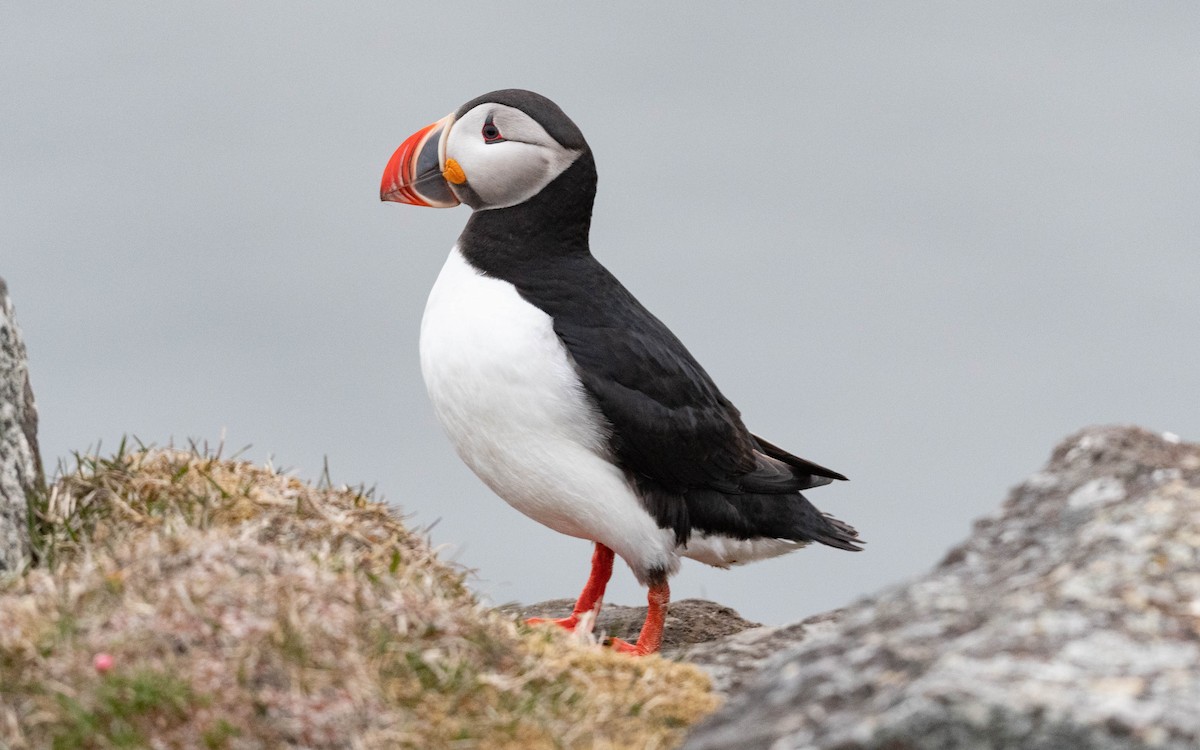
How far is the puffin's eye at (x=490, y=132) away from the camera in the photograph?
26.7 feet

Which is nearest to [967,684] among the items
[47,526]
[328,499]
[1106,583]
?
[1106,583]

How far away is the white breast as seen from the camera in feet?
24.8

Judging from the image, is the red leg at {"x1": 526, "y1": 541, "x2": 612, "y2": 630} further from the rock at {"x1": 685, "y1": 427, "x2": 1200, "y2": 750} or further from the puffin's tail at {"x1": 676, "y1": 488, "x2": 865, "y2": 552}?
the rock at {"x1": 685, "y1": 427, "x2": 1200, "y2": 750}

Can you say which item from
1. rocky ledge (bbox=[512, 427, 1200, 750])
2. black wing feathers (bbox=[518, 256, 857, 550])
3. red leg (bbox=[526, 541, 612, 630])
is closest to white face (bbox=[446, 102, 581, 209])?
black wing feathers (bbox=[518, 256, 857, 550])

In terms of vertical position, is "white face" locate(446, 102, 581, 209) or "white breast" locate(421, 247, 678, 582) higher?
"white face" locate(446, 102, 581, 209)

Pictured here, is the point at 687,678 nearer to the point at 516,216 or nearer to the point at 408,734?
the point at 408,734

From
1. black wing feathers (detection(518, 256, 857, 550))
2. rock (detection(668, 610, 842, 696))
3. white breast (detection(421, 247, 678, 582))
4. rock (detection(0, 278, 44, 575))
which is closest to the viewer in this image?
rock (detection(668, 610, 842, 696))

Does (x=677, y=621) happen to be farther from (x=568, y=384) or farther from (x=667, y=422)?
(x=568, y=384)

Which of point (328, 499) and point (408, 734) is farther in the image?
point (328, 499)

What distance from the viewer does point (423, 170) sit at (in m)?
8.41

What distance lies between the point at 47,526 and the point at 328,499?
1.24 m

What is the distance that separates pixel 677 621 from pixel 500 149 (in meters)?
2.90

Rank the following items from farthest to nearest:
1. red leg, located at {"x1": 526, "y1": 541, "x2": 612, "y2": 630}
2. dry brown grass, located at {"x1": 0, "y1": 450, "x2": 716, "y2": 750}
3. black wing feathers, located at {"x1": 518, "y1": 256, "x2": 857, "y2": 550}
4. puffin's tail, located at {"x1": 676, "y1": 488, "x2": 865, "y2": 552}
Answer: red leg, located at {"x1": 526, "y1": 541, "x2": 612, "y2": 630} → puffin's tail, located at {"x1": 676, "y1": 488, "x2": 865, "y2": 552} → black wing feathers, located at {"x1": 518, "y1": 256, "x2": 857, "y2": 550} → dry brown grass, located at {"x1": 0, "y1": 450, "x2": 716, "y2": 750}

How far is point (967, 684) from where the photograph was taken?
392cm
